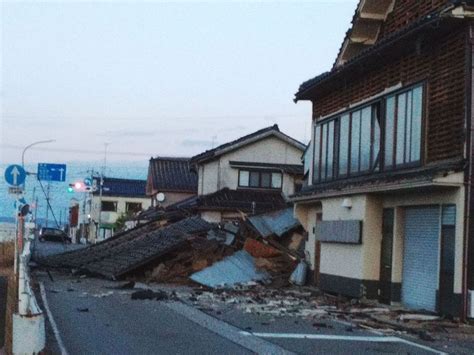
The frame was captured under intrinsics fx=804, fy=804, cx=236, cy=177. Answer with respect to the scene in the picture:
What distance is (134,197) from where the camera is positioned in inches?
3671

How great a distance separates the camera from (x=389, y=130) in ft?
71.5

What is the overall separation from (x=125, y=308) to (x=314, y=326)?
17.4ft

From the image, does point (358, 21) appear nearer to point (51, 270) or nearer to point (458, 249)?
point (458, 249)

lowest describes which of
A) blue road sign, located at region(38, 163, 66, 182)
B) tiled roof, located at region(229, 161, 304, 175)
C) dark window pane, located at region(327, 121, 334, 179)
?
blue road sign, located at region(38, 163, 66, 182)

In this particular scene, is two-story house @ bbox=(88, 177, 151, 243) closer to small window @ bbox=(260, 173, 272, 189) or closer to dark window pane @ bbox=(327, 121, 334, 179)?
small window @ bbox=(260, 173, 272, 189)

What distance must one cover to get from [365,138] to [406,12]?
3.79 metres

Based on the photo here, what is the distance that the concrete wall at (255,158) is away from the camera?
50312mm

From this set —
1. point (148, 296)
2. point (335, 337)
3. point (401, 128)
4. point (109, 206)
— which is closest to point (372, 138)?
point (401, 128)

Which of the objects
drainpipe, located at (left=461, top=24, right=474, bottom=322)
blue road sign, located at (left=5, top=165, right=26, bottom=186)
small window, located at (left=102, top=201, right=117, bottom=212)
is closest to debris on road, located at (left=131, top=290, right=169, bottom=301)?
blue road sign, located at (left=5, top=165, right=26, bottom=186)

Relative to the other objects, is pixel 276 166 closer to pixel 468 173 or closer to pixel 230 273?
pixel 230 273

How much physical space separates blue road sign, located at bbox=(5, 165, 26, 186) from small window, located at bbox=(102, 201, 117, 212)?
6968 cm

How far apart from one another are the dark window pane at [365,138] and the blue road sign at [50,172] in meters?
16.0

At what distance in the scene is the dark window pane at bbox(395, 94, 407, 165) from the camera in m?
21.0

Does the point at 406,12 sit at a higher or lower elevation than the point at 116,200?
higher
